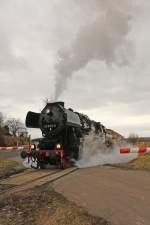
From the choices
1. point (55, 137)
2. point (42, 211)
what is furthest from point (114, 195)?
point (55, 137)

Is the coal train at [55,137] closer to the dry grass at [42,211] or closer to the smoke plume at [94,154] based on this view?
the smoke plume at [94,154]

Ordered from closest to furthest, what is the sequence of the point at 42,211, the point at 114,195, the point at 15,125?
the point at 42,211 → the point at 114,195 → the point at 15,125

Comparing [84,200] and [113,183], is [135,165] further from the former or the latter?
[84,200]

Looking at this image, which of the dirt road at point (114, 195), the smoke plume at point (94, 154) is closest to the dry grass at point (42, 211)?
the dirt road at point (114, 195)

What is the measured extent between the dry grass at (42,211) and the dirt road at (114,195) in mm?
370

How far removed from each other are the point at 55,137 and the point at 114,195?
10.3m

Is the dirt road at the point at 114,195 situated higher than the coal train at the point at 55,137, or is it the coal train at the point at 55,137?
the coal train at the point at 55,137

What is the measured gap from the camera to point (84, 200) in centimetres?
1020

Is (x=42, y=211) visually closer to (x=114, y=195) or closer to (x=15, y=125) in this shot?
(x=114, y=195)

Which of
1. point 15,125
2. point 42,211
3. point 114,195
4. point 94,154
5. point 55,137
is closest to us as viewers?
point 42,211

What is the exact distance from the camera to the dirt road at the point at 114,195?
8680 mm

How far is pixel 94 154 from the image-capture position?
2425 cm

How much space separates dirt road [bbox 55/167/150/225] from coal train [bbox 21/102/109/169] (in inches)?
193

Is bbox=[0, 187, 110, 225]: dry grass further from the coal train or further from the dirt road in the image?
the coal train
